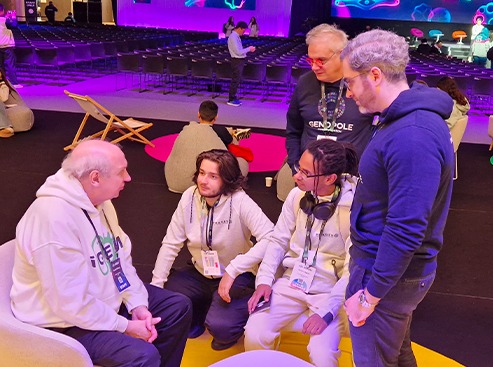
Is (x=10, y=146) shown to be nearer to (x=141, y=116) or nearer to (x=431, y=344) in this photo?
(x=141, y=116)

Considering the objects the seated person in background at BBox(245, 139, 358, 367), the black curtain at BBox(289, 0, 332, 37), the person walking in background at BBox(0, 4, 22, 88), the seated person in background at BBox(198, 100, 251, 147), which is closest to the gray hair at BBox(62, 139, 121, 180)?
the seated person in background at BBox(245, 139, 358, 367)

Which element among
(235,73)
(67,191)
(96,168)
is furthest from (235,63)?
(67,191)

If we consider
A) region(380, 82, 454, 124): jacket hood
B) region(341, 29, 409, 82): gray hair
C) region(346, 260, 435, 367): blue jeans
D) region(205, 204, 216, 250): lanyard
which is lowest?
region(205, 204, 216, 250): lanyard

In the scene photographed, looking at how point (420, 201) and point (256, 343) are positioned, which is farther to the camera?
point (256, 343)

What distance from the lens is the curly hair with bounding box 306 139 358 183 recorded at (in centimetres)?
290

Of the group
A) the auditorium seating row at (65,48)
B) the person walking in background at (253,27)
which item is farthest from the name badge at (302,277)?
the person walking in background at (253,27)

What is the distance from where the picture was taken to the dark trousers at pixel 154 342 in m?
2.46

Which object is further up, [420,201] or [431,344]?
[420,201]

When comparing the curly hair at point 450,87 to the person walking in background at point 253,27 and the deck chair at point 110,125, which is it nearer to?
the deck chair at point 110,125

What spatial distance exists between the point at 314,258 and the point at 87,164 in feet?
3.94

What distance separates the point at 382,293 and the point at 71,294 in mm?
1174

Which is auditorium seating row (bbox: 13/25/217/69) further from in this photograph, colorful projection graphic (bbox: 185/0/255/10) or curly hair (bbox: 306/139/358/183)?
curly hair (bbox: 306/139/358/183)

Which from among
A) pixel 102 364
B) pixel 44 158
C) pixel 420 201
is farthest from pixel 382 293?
pixel 44 158

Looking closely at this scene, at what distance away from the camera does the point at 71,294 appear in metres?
2.38
